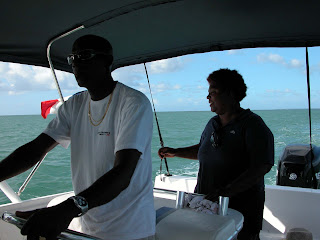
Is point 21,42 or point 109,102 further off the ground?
point 21,42

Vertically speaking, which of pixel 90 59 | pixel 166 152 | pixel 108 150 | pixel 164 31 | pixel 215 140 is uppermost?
pixel 164 31

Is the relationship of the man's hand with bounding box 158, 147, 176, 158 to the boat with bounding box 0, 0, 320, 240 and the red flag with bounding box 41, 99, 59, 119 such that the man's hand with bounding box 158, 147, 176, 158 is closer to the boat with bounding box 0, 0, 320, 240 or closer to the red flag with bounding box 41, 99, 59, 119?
the boat with bounding box 0, 0, 320, 240

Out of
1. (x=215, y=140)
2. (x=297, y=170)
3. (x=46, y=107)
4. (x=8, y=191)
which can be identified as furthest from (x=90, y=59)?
(x=46, y=107)

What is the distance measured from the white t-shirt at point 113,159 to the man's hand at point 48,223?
0.35 m

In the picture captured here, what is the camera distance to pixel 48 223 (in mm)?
865

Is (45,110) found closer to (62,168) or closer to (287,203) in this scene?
(287,203)

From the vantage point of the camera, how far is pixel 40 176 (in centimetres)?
1333

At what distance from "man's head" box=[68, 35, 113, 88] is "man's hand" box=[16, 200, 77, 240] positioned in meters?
0.59

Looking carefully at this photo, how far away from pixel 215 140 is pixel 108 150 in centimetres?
99

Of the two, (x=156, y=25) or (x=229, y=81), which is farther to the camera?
(x=156, y=25)

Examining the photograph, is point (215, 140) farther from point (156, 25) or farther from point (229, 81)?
point (156, 25)

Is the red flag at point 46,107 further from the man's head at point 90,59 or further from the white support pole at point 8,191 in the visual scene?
the man's head at point 90,59

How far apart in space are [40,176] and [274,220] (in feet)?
37.6

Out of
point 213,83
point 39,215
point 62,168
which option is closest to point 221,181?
point 213,83
